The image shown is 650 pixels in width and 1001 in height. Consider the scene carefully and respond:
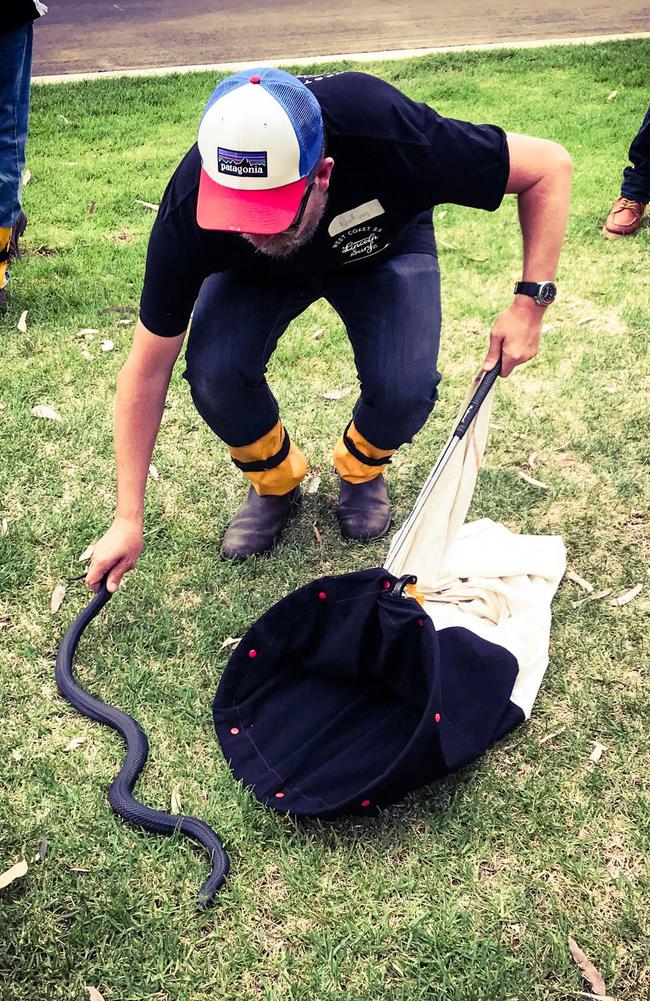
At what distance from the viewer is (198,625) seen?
296 cm

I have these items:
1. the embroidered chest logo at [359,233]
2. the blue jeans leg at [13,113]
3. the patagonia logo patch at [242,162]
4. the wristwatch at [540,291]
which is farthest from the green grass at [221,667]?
the patagonia logo patch at [242,162]

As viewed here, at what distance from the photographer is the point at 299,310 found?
3045 mm

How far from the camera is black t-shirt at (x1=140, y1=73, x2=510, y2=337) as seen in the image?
7.86 feet

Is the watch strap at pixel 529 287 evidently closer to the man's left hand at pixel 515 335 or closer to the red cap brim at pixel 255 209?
the man's left hand at pixel 515 335

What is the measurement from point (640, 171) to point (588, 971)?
4.24 metres

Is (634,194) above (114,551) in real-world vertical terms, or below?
below

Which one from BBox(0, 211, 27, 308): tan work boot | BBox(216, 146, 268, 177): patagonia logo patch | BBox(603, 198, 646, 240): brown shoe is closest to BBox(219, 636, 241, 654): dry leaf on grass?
BBox(216, 146, 268, 177): patagonia logo patch

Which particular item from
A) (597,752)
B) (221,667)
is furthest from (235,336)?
(597,752)

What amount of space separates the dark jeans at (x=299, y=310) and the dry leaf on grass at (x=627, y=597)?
90cm

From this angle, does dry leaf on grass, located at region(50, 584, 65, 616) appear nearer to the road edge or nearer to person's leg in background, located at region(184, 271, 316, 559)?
person's leg in background, located at region(184, 271, 316, 559)

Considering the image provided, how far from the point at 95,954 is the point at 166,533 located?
5.01 ft

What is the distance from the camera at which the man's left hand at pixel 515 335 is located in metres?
2.64

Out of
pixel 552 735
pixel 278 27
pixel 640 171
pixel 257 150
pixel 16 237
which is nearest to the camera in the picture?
pixel 257 150

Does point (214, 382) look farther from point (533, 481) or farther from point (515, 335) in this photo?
point (533, 481)
